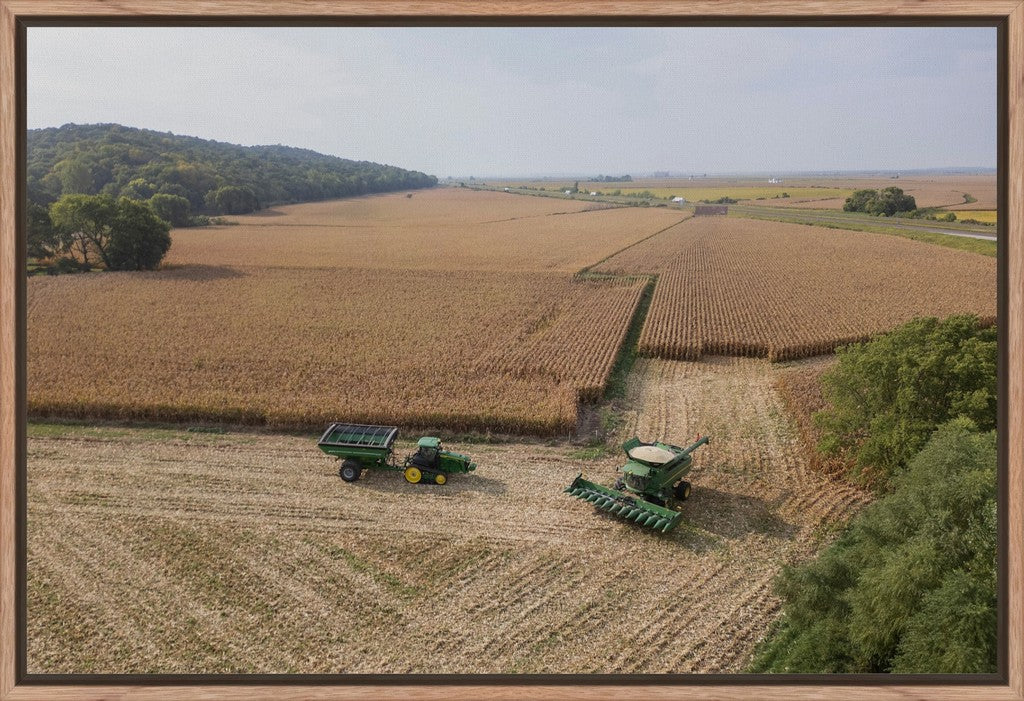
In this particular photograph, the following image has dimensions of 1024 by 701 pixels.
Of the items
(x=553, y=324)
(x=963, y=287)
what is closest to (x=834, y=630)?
Answer: (x=553, y=324)

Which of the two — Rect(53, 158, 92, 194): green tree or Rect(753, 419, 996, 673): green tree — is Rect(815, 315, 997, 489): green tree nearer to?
Rect(753, 419, 996, 673): green tree

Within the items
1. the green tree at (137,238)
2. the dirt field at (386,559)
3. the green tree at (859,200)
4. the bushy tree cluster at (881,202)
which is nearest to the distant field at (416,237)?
the green tree at (137,238)

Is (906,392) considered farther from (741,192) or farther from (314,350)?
(741,192)

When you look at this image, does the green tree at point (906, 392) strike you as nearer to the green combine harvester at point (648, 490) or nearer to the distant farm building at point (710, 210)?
the green combine harvester at point (648, 490)

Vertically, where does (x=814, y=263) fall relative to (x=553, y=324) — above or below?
above

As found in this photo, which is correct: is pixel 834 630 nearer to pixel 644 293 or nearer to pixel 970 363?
pixel 970 363
